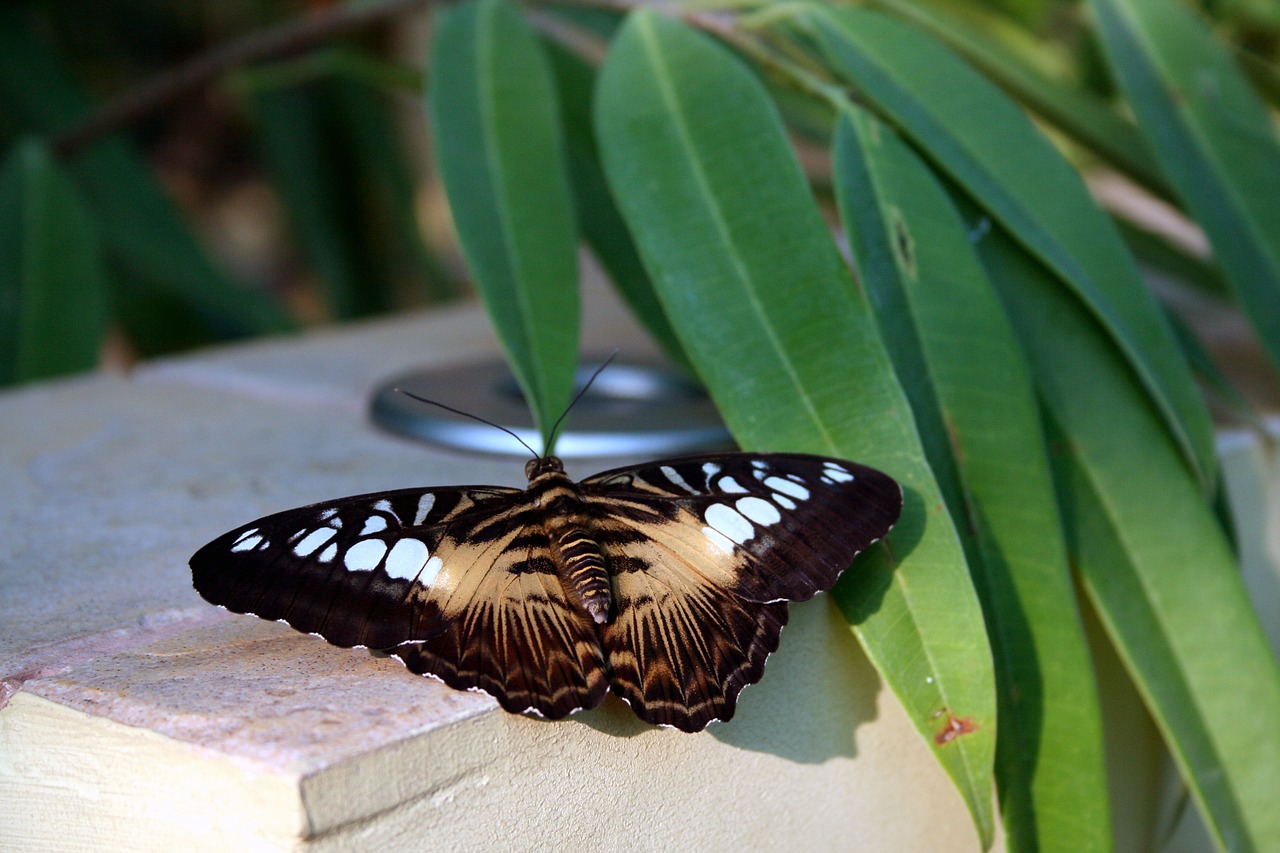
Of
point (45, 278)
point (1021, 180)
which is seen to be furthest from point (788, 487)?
point (45, 278)

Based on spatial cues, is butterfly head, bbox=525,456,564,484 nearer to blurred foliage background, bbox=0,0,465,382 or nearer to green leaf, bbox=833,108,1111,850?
green leaf, bbox=833,108,1111,850

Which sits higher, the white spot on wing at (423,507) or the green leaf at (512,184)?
the green leaf at (512,184)

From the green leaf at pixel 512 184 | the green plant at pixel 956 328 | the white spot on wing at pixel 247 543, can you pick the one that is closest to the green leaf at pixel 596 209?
the green plant at pixel 956 328

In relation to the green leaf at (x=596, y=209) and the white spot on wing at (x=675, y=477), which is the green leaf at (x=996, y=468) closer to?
the white spot on wing at (x=675, y=477)

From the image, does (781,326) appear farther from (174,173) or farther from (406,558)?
(174,173)

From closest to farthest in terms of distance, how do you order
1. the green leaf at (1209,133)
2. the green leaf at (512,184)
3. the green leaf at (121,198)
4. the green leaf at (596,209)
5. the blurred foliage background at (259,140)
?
the green leaf at (512,184) < the green leaf at (1209,133) < the green leaf at (596,209) < the blurred foliage background at (259,140) < the green leaf at (121,198)

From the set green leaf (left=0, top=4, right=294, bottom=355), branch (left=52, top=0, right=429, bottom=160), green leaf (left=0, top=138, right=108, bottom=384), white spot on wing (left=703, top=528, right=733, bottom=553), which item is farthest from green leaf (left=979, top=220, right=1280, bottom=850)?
green leaf (left=0, top=4, right=294, bottom=355)

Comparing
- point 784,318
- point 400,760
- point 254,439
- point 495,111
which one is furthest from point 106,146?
point 400,760
